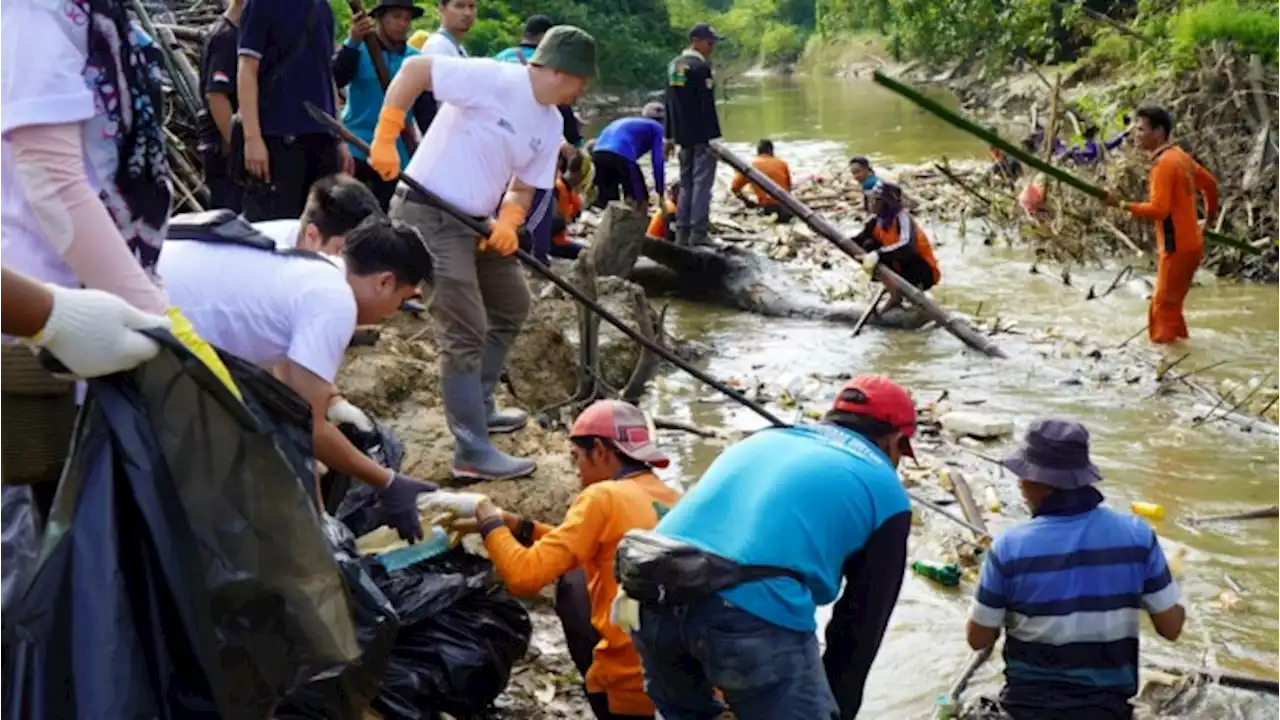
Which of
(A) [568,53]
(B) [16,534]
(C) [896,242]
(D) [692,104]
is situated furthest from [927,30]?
(B) [16,534]

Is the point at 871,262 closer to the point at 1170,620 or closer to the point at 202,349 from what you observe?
the point at 1170,620

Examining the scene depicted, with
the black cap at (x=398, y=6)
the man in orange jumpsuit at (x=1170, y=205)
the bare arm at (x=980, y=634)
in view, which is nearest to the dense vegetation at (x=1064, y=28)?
the man in orange jumpsuit at (x=1170, y=205)

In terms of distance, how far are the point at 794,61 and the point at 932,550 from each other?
198ft

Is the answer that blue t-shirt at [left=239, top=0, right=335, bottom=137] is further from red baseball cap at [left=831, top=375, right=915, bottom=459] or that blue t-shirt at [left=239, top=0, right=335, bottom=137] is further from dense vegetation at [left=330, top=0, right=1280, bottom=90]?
dense vegetation at [left=330, top=0, right=1280, bottom=90]

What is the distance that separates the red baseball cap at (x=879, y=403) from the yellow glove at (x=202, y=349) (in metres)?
1.47

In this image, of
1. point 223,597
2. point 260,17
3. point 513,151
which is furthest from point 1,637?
point 260,17

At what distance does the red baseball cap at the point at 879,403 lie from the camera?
10.5 ft

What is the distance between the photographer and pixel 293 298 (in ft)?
10.7

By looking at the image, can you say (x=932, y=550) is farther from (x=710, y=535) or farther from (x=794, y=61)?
(x=794, y=61)

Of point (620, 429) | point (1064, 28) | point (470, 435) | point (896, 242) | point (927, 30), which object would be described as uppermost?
point (620, 429)

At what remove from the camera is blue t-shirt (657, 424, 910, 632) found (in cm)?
296

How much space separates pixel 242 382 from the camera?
245 cm

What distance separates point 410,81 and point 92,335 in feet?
9.47

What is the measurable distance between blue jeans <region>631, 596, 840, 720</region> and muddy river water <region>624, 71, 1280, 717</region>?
1.41 m
